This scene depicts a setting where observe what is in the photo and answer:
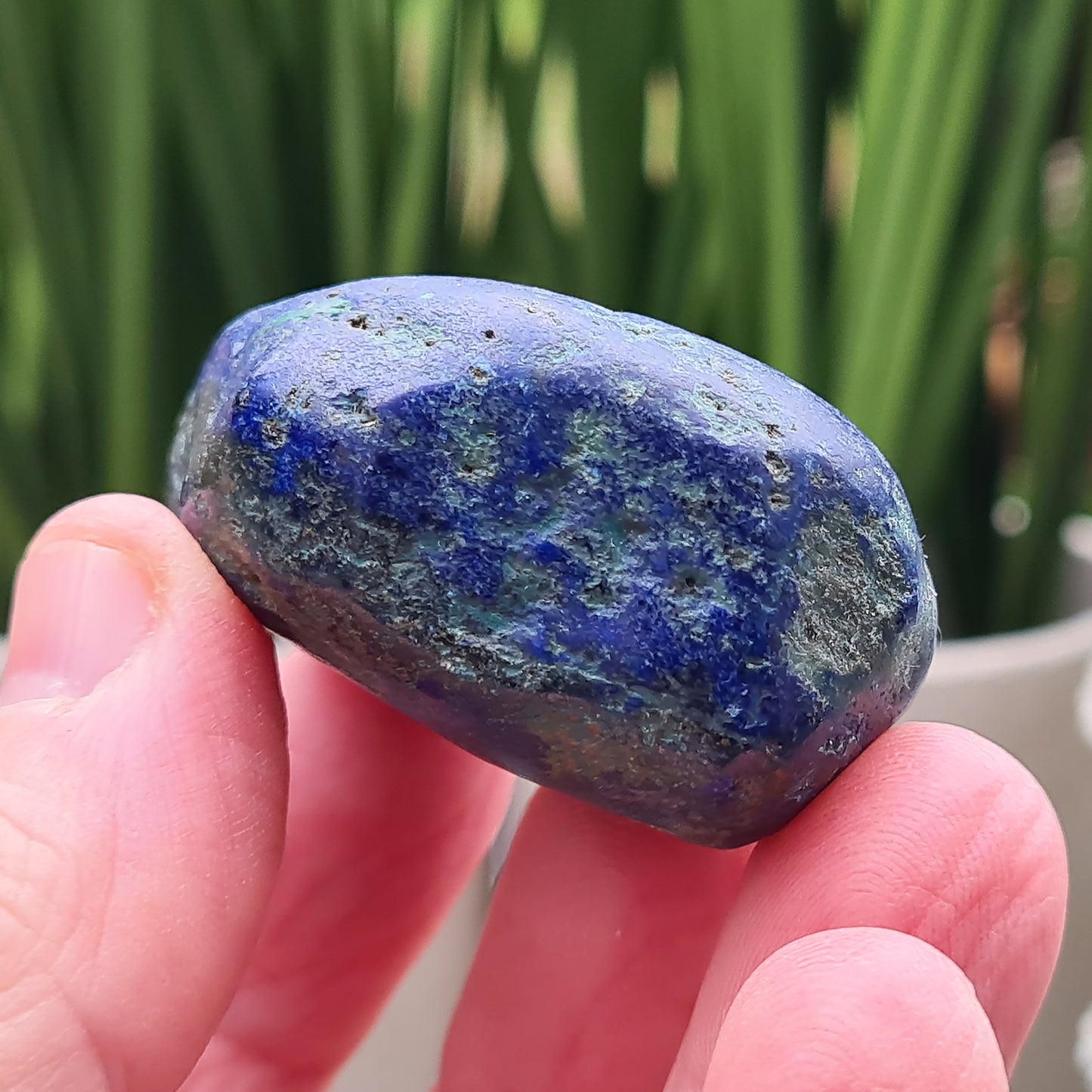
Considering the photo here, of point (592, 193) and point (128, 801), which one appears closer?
point (128, 801)

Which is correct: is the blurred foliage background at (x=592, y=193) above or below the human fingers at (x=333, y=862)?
above

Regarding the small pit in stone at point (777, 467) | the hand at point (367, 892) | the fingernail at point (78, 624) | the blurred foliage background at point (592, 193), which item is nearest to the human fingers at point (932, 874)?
the hand at point (367, 892)

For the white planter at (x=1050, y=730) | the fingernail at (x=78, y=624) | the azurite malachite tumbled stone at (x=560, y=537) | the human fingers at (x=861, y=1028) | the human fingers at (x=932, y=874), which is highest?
the azurite malachite tumbled stone at (x=560, y=537)

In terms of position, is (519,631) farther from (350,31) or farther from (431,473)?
(350,31)

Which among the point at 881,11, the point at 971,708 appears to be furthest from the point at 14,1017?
the point at 881,11

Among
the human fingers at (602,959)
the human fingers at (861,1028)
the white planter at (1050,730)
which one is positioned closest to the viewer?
the human fingers at (861,1028)

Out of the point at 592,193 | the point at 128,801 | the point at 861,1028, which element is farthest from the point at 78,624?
the point at 592,193

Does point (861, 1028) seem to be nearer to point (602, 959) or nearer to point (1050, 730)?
point (602, 959)

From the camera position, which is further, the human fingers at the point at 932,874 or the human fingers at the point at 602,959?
the human fingers at the point at 602,959

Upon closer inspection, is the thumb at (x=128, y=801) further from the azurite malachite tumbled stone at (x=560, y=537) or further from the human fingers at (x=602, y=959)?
the human fingers at (x=602, y=959)

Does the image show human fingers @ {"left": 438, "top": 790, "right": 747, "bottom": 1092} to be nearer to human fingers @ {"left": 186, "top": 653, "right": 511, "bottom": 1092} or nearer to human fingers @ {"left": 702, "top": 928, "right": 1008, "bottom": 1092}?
human fingers @ {"left": 186, "top": 653, "right": 511, "bottom": 1092}
